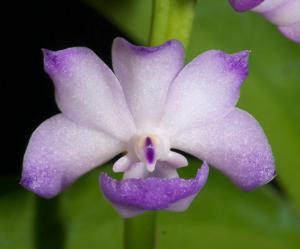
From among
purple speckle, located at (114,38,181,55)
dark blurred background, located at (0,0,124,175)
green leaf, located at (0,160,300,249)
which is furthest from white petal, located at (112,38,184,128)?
dark blurred background, located at (0,0,124,175)

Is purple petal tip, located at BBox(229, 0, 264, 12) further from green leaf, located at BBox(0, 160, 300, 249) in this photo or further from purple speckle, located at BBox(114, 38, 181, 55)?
green leaf, located at BBox(0, 160, 300, 249)

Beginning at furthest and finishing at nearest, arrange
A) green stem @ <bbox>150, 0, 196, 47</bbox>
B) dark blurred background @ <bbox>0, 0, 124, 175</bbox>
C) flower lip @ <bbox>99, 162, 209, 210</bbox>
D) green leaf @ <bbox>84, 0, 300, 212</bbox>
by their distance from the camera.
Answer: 1. dark blurred background @ <bbox>0, 0, 124, 175</bbox>
2. green leaf @ <bbox>84, 0, 300, 212</bbox>
3. green stem @ <bbox>150, 0, 196, 47</bbox>
4. flower lip @ <bbox>99, 162, 209, 210</bbox>

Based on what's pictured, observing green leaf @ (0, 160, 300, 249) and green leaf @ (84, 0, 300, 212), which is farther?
green leaf @ (84, 0, 300, 212)

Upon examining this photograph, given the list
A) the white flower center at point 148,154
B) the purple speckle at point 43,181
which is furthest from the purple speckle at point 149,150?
the purple speckle at point 43,181

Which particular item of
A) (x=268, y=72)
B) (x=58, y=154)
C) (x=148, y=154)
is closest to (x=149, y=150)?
(x=148, y=154)

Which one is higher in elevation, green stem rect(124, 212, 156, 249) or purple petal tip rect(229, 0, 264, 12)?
purple petal tip rect(229, 0, 264, 12)
